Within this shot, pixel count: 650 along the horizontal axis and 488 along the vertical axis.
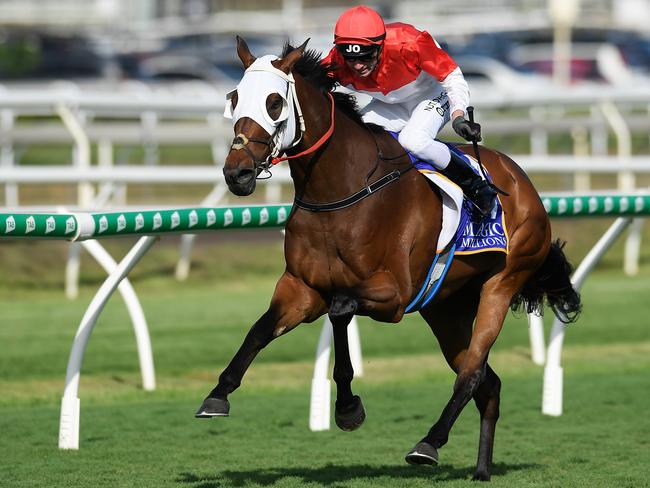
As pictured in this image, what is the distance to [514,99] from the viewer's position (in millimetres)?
11570

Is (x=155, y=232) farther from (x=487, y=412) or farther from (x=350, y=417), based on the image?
(x=487, y=412)

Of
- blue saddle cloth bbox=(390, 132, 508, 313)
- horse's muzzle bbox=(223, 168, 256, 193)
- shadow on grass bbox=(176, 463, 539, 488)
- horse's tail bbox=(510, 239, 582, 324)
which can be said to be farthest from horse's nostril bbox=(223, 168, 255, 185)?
horse's tail bbox=(510, 239, 582, 324)

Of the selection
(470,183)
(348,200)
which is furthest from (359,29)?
(470,183)

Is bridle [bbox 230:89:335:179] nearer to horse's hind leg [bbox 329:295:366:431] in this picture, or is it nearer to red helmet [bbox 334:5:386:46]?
red helmet [bbox 334:5:386:46]

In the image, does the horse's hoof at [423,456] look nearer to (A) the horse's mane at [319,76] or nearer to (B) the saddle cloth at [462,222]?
(B) the saddle cloth at [462,222]

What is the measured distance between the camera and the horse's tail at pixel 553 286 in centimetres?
567

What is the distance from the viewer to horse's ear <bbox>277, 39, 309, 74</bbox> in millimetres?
4461

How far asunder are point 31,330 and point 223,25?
3015 cm

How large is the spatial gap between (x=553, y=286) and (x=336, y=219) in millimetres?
1472

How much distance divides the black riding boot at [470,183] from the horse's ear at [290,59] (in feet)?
2.79

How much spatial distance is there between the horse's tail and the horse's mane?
1.21 metres

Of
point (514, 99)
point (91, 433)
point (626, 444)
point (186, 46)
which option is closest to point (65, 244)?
point (514, 99)

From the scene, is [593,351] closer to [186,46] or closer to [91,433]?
[91,433]

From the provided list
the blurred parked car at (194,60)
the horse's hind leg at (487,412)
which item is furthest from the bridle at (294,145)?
the blurred parked car at (194,60)
